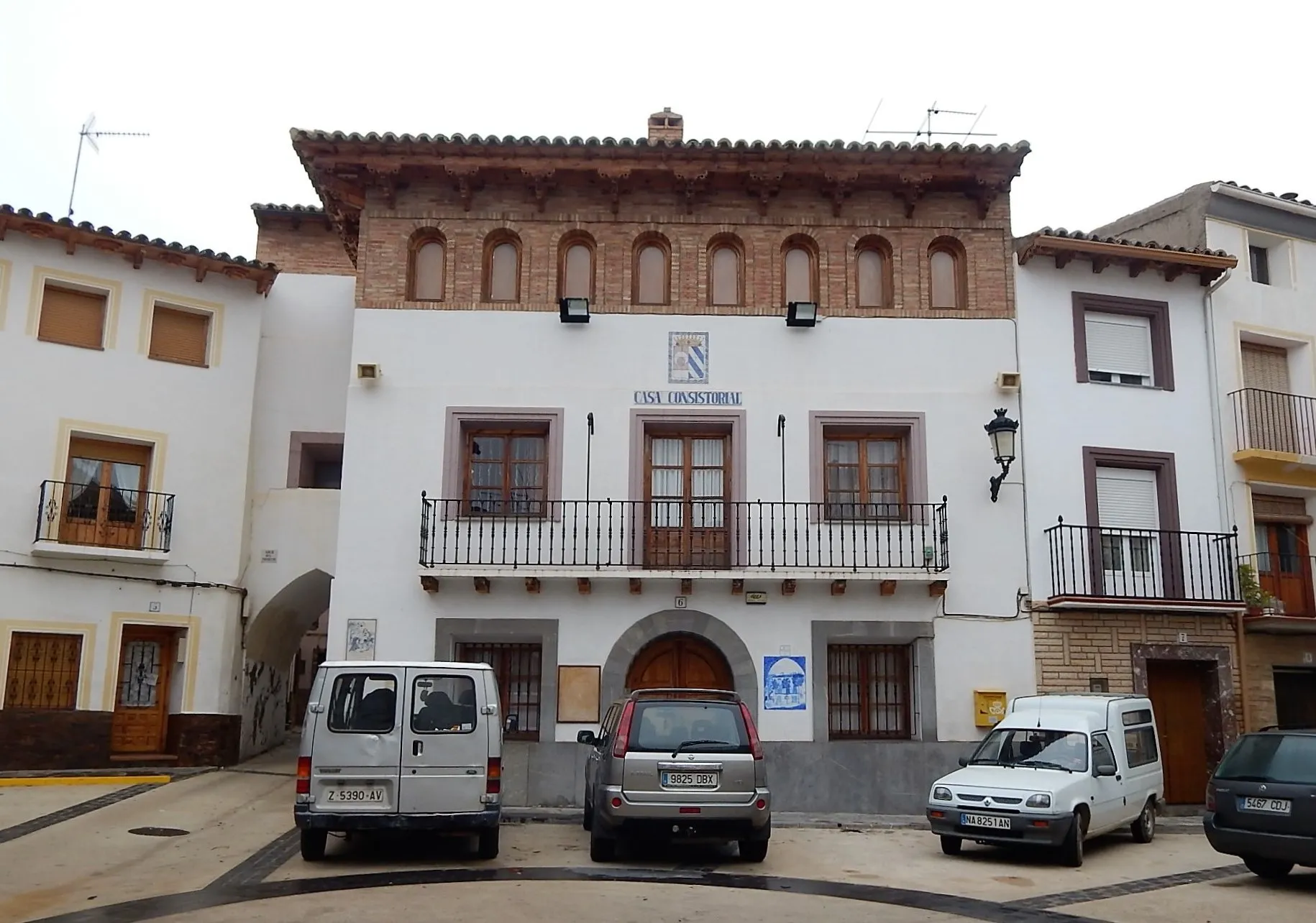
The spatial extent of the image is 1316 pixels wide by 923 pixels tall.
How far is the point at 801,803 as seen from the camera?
1487cm

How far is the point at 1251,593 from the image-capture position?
53.5 feet

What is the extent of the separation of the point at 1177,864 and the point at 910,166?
943 cm

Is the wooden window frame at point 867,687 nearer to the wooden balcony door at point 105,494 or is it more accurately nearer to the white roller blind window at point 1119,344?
the white roller blind window at point 1119,344

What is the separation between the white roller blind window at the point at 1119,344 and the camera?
16922 mm

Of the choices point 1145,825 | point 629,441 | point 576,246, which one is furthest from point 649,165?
point 1145,825

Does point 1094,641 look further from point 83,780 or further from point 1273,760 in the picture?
point 83,780

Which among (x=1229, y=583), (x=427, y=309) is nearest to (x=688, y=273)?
(x=427, y=309)

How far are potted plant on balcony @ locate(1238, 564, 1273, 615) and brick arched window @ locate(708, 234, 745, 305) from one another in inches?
308

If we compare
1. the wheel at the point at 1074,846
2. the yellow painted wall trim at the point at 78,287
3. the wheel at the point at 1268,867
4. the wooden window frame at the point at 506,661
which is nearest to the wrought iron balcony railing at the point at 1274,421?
the wheel at the point at 1268,867

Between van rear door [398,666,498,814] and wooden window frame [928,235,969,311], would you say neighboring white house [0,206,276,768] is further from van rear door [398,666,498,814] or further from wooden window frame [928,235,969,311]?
wooden window frame [928,235,969,311]

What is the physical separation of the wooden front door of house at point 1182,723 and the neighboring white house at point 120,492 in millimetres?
A: 13425

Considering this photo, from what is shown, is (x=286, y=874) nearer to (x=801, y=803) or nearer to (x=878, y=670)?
(x=801, y=803)

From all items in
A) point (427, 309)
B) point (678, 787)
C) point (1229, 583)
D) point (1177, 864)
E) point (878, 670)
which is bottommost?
point (1177, 864)

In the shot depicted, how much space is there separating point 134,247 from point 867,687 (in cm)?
1226
